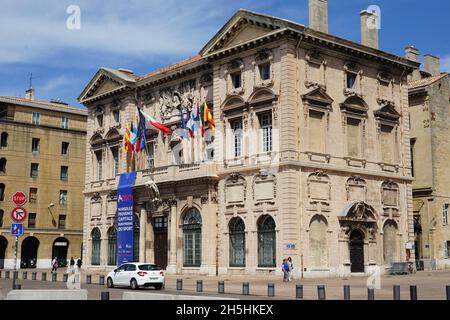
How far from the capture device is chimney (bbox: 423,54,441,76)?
203ft

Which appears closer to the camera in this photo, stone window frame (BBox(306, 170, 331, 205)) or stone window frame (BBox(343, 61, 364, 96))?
stone window frame (BBox(306, 170, 331, 205))

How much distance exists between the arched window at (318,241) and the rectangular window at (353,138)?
5.70 m

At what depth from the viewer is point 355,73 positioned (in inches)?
1834

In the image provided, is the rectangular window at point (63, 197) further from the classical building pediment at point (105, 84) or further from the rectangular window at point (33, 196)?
the classical building pediment at point (105, 84)

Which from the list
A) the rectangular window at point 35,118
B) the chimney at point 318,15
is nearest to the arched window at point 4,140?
the rectangular window at point 35,118

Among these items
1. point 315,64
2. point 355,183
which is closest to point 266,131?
point 315,64

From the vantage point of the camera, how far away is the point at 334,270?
140ft

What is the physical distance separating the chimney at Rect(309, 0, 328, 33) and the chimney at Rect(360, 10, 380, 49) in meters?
4.61

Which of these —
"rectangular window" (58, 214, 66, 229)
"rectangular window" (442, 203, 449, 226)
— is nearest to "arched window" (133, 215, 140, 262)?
"rectangular window" (442, 203, 449, 226)

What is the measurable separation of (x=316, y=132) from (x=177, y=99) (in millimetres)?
12937

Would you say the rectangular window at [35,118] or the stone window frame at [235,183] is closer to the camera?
the stone window frame at [235,183]

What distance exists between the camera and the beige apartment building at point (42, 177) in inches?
2911

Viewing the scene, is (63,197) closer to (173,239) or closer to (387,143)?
(173,239)

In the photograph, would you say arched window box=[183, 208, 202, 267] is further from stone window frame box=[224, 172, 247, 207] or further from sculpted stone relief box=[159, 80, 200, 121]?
sculpted stone relief box=[159, 80, 200, 121]
